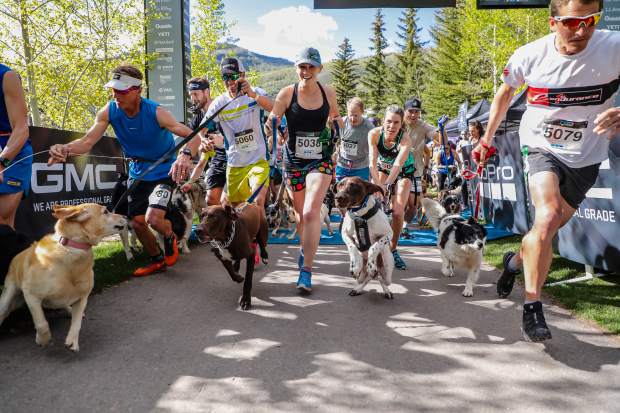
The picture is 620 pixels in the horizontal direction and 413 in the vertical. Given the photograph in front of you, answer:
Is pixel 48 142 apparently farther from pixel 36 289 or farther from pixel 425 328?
pixel 425 328

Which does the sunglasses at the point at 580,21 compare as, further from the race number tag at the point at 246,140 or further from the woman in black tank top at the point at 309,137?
the race number tag at the point at 246,140

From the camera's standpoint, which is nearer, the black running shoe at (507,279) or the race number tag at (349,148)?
the black running shoe at (507,279)

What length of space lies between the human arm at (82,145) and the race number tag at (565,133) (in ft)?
13.0

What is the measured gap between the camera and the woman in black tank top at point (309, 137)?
4629 millimetres

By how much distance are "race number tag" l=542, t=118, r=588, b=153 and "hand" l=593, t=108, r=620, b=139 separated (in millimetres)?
207

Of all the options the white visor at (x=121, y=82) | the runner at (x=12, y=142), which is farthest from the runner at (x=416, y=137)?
the runner at (x=12, y=142)

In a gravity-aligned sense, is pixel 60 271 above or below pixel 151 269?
above

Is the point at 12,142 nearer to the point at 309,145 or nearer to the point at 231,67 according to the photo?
the point at 231,67

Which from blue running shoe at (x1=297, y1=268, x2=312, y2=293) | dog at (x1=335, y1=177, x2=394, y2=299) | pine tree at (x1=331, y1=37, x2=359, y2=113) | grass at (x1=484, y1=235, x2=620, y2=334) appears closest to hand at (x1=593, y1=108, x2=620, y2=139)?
grass at (x1=484, y1=235, x2=620, y2=334)

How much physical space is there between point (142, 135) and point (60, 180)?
2.29 m

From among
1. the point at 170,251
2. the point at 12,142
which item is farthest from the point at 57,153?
the point at 170,251

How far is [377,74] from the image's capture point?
7225cm

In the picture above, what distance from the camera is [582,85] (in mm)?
2941

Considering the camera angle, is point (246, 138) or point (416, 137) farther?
point (416, 137)
